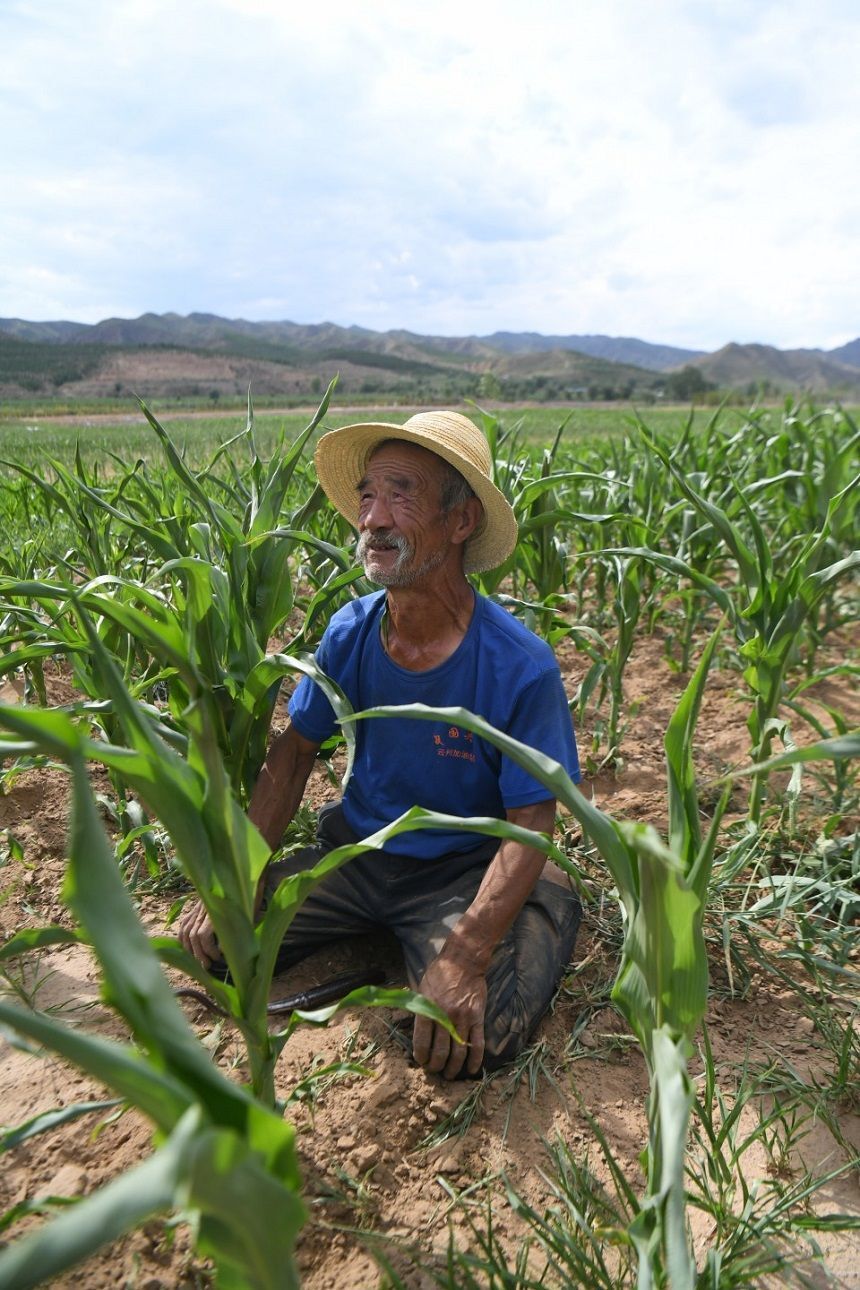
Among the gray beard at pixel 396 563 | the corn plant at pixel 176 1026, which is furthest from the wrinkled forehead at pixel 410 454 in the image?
the corn plant at pixel 176 1026

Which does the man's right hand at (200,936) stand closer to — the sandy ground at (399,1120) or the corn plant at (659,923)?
the sandy ground at (399,1120)

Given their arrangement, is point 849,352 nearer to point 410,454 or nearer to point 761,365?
point 761,365

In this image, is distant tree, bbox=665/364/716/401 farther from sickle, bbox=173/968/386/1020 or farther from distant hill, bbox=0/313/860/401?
sickle, bbox=173/968/386/1020

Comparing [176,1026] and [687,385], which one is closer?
[176,1026]

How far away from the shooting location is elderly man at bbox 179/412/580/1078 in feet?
4.76

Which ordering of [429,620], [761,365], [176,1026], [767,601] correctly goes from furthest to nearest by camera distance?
[761,365]
[767,601]
[429,620]
[176,1026]

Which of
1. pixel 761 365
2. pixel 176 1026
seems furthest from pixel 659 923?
pixel 761 365

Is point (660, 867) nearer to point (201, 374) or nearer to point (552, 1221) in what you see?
point (552, 1221)

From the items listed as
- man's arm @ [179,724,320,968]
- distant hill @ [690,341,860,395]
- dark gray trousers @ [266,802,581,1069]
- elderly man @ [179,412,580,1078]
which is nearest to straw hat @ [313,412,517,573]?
elderly man @ [179,412,580,1078]

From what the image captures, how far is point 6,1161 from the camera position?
4.21ft

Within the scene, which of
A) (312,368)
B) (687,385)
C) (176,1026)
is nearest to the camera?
(176,1026)

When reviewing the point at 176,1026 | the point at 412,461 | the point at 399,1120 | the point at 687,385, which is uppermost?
the point at 687,385

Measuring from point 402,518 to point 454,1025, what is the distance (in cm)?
87

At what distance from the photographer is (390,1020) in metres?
1.56
